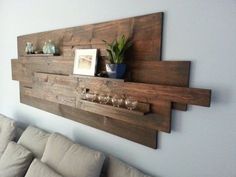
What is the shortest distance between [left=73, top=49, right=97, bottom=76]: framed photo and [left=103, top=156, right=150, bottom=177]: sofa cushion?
0.65 m

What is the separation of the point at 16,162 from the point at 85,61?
3.45ft

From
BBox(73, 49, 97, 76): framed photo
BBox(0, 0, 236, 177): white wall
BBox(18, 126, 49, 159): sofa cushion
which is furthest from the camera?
BBox(18, 126, 49, 159): sofa cushion

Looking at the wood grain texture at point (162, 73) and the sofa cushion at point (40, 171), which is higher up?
the wood grain texture at point (162, 73)

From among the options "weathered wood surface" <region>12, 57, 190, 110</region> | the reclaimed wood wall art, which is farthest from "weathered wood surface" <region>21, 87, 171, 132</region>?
"weathered wood surface" <region>12, 57, 190, 110</region>

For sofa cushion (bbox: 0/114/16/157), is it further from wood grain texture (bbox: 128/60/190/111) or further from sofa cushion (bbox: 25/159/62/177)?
wood grain texture (bbox: 128/60/190/111)

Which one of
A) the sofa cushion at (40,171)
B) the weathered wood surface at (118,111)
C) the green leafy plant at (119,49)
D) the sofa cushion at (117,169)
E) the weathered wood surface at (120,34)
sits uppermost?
the weathered wood surface at (120,34)

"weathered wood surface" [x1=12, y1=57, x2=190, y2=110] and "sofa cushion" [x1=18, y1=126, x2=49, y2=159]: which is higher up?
"weathered wood surface" [x1=12, y1=57, x2=190, y2=110]

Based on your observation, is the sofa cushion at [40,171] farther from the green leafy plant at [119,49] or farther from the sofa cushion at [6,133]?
the green leafy plant at [119,49]

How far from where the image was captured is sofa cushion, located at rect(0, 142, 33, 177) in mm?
1834

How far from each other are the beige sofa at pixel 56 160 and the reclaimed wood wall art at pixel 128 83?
22 cm

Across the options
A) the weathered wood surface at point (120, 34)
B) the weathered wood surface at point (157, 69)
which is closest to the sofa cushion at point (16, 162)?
the weathered wood surface at point (157, 69)

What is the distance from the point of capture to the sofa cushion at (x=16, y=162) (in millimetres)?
1834

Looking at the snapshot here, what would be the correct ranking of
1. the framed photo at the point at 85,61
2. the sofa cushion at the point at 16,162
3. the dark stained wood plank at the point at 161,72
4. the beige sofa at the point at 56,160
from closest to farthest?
the dark stained wood plank at the point at 161,72, the beige sofa at the point at 56,160, the framed photo at the point at 85,61, the sofa cushion at the point at 16,162

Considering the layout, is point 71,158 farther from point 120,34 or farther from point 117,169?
point 120,34
